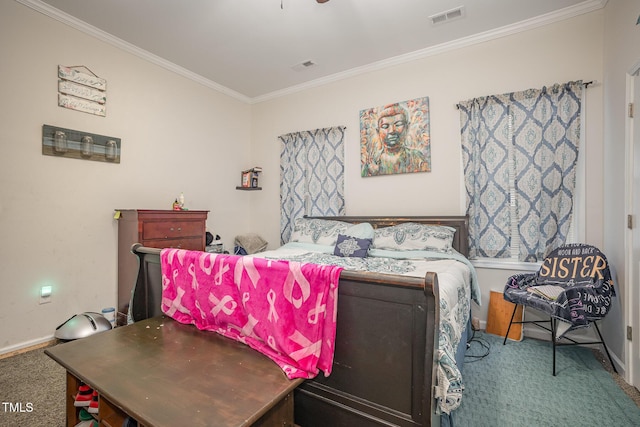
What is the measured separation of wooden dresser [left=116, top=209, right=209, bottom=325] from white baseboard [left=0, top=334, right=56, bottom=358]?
1.78 ft

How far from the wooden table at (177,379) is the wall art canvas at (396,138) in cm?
267

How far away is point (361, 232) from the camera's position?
3105 mm

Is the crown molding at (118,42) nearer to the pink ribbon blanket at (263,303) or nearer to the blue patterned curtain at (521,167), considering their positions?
the pink ribbon blanket at (263,303)

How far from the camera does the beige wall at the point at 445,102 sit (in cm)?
259

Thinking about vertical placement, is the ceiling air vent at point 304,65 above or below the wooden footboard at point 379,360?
above

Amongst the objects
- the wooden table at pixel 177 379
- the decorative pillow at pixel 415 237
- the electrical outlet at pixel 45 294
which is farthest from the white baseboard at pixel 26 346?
the decorative pillow at pixel 415 237

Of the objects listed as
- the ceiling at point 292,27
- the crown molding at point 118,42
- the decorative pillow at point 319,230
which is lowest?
the decorative pillow at point 319,230

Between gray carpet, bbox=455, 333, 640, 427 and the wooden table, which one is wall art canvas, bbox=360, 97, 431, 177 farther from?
the wooden table

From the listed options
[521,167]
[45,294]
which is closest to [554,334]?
[521,167]

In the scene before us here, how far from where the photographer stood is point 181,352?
1.41 metres

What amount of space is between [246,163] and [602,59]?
13.9 feet

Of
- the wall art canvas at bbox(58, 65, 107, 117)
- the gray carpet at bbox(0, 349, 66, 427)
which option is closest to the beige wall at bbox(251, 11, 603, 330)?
the wall art canvas at bbox(58, 65, 107, 117)

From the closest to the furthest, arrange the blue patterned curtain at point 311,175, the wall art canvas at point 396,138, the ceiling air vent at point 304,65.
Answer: the wall art canvas at point 396,138
the ceiling air vent at point 304,65
the blue patterned curtain at point 311,175

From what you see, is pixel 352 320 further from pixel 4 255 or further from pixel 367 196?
pixel 4 255
